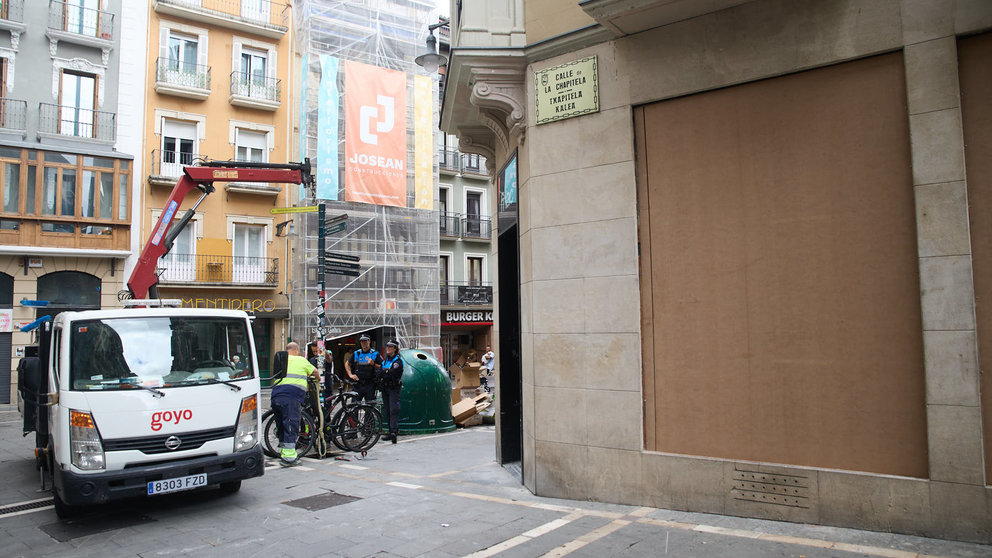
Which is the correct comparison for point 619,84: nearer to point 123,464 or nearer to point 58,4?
point 123,464

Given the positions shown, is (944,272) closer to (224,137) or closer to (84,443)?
(84,443)

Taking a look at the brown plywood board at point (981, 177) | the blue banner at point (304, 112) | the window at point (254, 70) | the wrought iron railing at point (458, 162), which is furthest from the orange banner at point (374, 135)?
the brown plywood board at point (981, 177)

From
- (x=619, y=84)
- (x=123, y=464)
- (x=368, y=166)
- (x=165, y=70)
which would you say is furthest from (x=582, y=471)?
(x=165, y=70)

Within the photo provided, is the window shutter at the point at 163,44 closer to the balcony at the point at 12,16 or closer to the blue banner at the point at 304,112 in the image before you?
the balcony at the point at 12,16

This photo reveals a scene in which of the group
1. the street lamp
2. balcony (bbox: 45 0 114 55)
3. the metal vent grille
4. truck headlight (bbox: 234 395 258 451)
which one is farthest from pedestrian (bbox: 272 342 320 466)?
balcony (bbox: 45 0 114 55)

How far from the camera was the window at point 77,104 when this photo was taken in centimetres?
2141

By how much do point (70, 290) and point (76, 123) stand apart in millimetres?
5634

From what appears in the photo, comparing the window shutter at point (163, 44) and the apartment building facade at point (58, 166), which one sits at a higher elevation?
the window shutter at point (163, 44)

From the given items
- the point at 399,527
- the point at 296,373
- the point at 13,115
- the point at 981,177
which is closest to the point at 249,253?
the point at 13,115

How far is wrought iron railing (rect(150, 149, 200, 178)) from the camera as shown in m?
22.8

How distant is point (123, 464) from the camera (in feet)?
20.8

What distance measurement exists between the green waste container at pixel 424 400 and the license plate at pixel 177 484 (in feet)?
17.8

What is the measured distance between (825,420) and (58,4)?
26.2 meters

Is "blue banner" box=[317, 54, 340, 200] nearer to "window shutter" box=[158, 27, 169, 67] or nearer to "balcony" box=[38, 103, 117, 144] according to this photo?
"window shutter" box=[158, 27, 169, 67]
